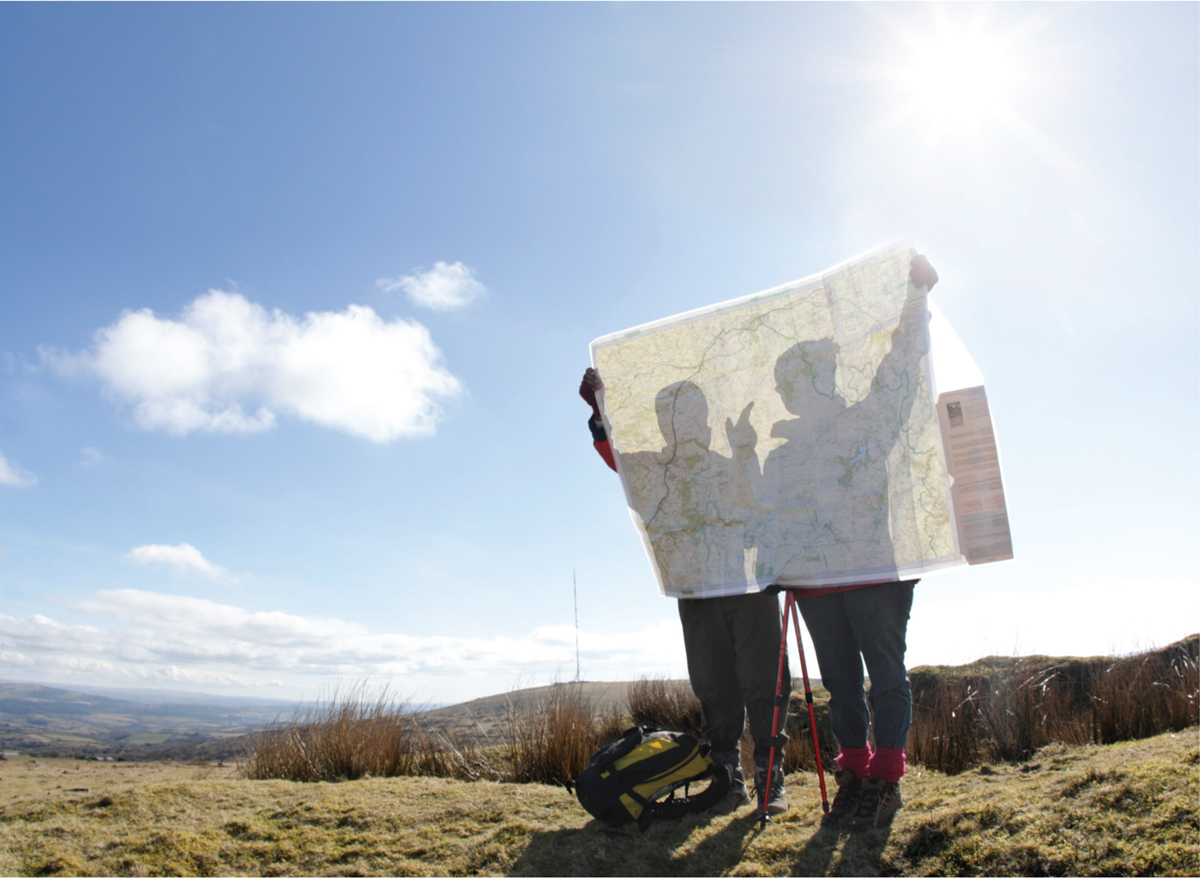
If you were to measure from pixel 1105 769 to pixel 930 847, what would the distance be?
795mm

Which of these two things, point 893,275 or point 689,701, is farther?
point 689,701

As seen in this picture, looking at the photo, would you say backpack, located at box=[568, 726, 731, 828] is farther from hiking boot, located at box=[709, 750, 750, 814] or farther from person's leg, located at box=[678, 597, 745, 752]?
person's leg, located at box=[678, 597, 745, 752]

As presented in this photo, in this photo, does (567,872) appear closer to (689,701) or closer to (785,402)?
(785,402)

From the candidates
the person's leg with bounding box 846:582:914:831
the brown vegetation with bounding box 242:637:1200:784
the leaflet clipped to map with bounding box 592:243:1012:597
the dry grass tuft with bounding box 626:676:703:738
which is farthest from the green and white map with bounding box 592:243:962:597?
the dry grass tuft with bounding box 626:676:703:738

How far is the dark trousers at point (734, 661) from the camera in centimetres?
331

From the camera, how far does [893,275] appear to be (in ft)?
10.7

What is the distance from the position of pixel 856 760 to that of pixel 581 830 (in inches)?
50.9

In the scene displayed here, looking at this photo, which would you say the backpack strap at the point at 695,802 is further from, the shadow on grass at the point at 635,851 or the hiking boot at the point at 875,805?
the hiking boot at the point at 875,805

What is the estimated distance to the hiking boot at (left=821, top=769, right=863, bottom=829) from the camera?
2.65 m

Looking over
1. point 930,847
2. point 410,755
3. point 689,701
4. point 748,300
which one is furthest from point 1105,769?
point 689,701

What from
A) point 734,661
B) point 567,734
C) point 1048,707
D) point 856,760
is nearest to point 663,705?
point 567,734

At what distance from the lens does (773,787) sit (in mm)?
3100

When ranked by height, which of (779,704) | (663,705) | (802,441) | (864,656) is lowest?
(663,705)

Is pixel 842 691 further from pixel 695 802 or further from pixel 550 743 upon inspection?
pixel 550 743
